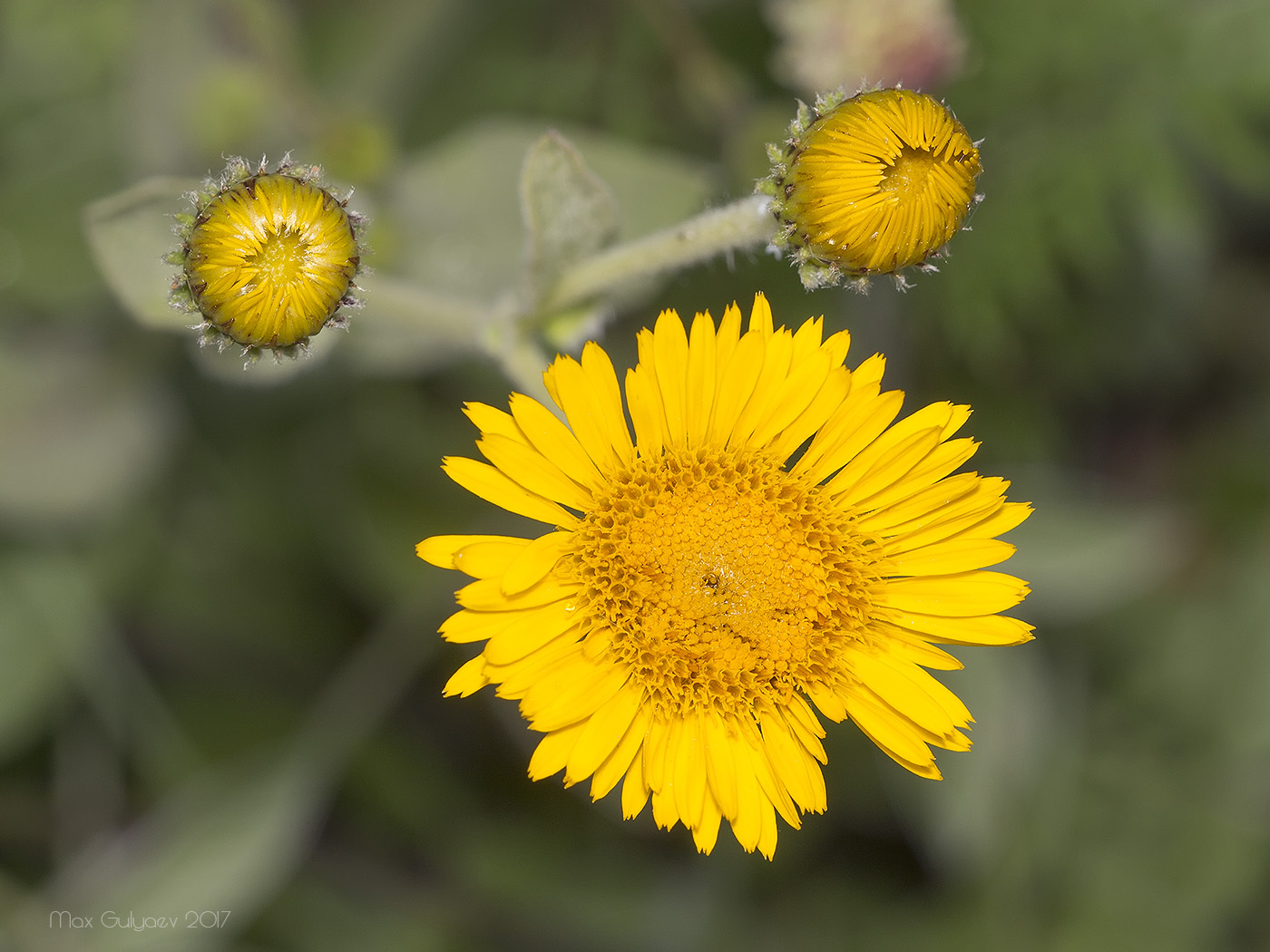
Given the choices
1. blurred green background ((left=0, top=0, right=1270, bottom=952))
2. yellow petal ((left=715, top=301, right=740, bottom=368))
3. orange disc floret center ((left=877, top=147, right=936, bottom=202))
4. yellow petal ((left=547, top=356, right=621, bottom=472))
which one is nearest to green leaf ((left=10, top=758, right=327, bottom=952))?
blurred green background ((left=0, top=0, right=1270, bottom=952))

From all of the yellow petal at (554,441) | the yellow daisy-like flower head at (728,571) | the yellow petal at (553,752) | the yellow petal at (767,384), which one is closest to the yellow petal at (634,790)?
the yellow daisy-like flower head at (728,571)

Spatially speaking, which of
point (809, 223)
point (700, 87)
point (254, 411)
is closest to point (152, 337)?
point (254, 411)

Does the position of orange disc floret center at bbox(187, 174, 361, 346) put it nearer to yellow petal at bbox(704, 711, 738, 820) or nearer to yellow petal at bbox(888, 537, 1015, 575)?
yellow petal at bbox(704, 711, 738, 820)

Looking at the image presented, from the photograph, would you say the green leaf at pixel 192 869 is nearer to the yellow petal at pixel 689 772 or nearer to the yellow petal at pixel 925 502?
the yellow petal at pixel 689 772

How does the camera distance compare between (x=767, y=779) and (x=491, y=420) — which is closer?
(x=491, y=420)

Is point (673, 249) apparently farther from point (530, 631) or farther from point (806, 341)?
point (530, 631)

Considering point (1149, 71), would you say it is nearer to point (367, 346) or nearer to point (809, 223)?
point (809, 223)

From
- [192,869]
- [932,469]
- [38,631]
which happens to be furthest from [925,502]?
[38,631]
